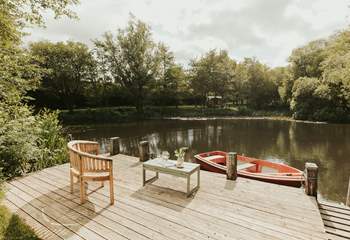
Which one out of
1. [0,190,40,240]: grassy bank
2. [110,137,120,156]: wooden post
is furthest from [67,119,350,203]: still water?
[0,190,40,240]: grassy bank

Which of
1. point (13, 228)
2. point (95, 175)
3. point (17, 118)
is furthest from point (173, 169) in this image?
point (17, 118)

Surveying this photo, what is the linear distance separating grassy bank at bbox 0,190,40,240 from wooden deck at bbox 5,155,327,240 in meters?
0.11

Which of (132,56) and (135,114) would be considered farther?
(135,114)

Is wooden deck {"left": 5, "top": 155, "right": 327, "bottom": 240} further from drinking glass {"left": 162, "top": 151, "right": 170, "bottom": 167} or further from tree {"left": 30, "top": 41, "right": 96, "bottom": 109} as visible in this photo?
tree {"left": 30, "top": 41, "right": 96, "bottom": 109}

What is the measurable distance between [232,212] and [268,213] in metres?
0.62

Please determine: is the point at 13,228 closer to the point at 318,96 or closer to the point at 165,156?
the point at 165,156

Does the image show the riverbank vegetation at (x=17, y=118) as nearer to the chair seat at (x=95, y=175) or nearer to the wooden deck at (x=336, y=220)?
the chair seat at (x=95, y=175)

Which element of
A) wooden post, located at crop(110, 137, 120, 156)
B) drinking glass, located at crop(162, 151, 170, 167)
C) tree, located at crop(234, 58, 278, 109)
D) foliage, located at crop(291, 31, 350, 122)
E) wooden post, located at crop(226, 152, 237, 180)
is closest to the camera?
drinking glass, located at crop(162, 151, 170, 167)

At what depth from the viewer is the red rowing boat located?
19.5ft

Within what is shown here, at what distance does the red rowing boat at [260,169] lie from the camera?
5.94m

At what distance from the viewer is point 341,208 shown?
405cm

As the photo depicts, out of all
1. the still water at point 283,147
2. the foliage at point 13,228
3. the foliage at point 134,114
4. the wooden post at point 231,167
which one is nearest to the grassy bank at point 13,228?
the foliage at point 13,228

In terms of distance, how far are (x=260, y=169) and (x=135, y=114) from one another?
22275mm

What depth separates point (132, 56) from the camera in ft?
88.0
